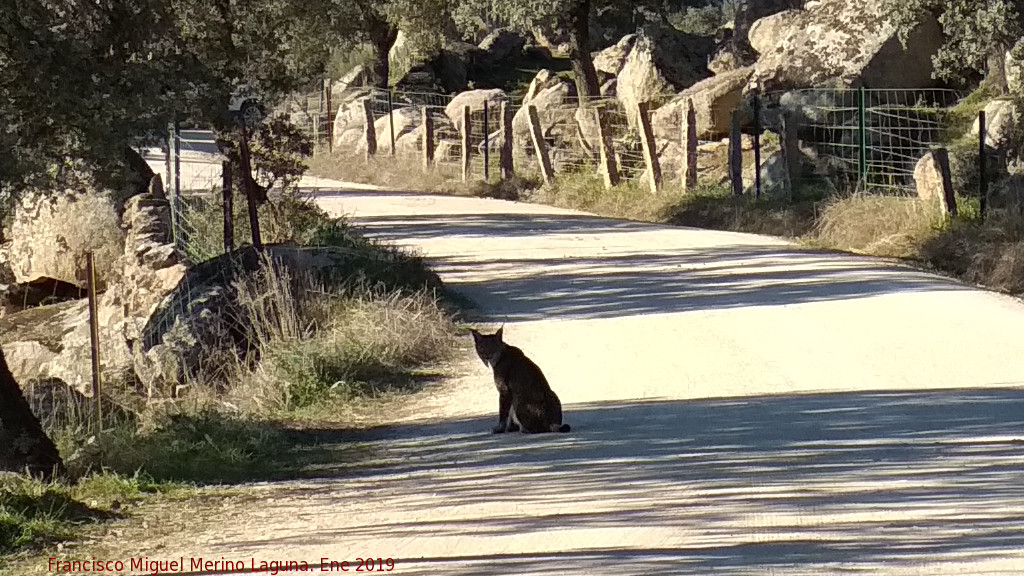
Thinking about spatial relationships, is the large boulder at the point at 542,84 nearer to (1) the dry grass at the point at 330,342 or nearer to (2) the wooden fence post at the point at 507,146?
(2) the wooden fence post at the point at 507,146

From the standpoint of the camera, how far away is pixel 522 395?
10312mm

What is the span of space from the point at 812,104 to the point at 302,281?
15.7 meters

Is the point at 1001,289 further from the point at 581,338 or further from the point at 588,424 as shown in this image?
the point at 588,424

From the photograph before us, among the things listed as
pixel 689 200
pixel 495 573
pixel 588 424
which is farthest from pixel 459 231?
pixel 495 573

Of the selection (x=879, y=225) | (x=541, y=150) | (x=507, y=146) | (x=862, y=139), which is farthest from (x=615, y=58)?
(x=879, y=225)

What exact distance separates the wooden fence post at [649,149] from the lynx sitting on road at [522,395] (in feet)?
58.9

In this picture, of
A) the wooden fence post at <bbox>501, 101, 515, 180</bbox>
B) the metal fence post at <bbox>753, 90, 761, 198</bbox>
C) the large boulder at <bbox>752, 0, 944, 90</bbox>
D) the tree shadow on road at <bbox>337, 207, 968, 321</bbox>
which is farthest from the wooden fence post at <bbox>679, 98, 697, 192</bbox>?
the wooden fence post at <bbox>501, 101, 515, 180</bbox>

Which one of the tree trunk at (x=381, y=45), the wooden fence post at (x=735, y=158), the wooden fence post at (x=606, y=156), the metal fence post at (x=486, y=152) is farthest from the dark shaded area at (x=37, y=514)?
the tree trunk at (x=381, y=45)

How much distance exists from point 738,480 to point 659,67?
28.8 m

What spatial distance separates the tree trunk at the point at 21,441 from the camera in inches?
373

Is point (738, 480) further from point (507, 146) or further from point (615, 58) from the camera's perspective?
point (615, 58)

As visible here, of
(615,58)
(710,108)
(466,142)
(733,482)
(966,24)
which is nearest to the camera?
(733,482)

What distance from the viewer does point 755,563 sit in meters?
6.66

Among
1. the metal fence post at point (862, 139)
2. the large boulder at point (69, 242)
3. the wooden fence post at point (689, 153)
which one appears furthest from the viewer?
the wooden fence post at point (689, 153)
